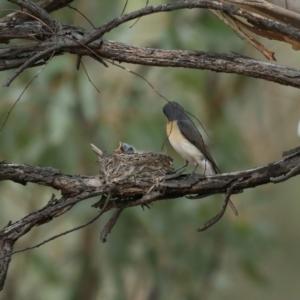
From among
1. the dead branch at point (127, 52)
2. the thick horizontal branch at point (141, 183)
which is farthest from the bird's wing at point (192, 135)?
the dead branch at point (127, 52)

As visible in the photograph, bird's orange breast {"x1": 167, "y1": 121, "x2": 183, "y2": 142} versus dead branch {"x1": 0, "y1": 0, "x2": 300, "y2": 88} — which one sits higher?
dead branch {"x1": 0, "y1": 0, "x2": 300, "y2": 88}

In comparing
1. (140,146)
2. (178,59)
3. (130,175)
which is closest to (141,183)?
(130,175)

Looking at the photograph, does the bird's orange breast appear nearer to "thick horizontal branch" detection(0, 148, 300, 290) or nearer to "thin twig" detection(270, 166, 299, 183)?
"thick horizontal branch" detection(0, 148, 300, 290)

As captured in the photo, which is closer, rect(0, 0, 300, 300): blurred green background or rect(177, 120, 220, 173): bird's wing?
rect(177, 120, 220, 173): bird's wing

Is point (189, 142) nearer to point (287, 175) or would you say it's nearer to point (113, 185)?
point (113, 185)

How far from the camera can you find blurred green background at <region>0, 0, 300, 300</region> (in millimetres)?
5629

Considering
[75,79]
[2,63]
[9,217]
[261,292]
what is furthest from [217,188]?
[261,292]

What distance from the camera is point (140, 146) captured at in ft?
17.4

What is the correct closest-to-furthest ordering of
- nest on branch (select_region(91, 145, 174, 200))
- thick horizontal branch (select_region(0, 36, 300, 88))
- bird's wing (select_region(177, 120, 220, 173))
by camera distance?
1. thick horizontal branch (select_region(0, 36, 300, 88))
2. nest on branch (select_region(91, 145, 174, 200))
3. bird's wing (select_region(177, 120, 220, 173))

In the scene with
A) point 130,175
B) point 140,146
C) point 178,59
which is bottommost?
point 140,146

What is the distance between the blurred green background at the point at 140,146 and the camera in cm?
563

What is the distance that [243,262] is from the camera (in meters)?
6.32

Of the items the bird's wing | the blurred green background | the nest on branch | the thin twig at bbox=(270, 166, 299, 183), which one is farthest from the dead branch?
the blurred green background

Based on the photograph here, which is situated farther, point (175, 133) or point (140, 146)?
point (140, 146)
